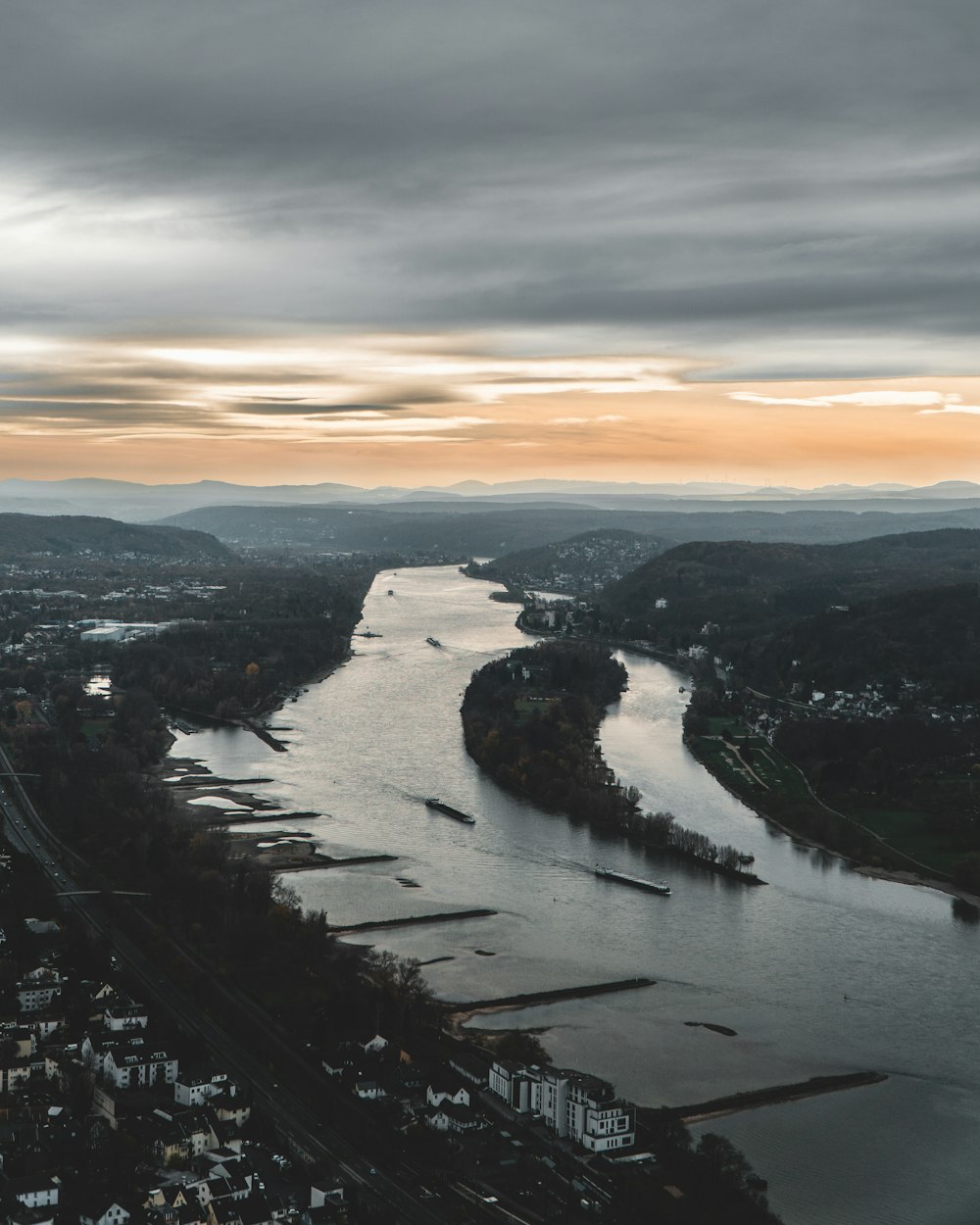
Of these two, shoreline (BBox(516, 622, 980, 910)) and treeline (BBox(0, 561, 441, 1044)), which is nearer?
treeline (BBox(0, 561, 441, 1044))

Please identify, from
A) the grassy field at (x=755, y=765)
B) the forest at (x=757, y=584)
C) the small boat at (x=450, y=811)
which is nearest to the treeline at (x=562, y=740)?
the small boat at (x=450, y=811)

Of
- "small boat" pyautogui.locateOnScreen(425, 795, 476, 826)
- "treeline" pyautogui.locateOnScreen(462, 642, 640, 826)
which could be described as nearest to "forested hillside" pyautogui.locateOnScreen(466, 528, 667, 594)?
"treeline" pyautogui.locateOnScreen(462, 642, 640, 826)

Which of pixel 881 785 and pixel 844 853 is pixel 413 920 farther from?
pixel 881 785

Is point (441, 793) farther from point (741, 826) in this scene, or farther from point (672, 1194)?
point (672, 1194)

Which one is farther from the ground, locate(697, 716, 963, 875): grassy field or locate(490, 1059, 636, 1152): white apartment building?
locate(697, 716, 963, 875): grassy field

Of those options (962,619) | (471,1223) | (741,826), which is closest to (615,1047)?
(471,1223)

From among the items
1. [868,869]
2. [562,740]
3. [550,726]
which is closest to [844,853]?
[868,869]

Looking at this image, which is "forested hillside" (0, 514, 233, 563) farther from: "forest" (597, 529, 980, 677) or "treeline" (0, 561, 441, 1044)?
"treeline" (0, 561, 441, 1044)
